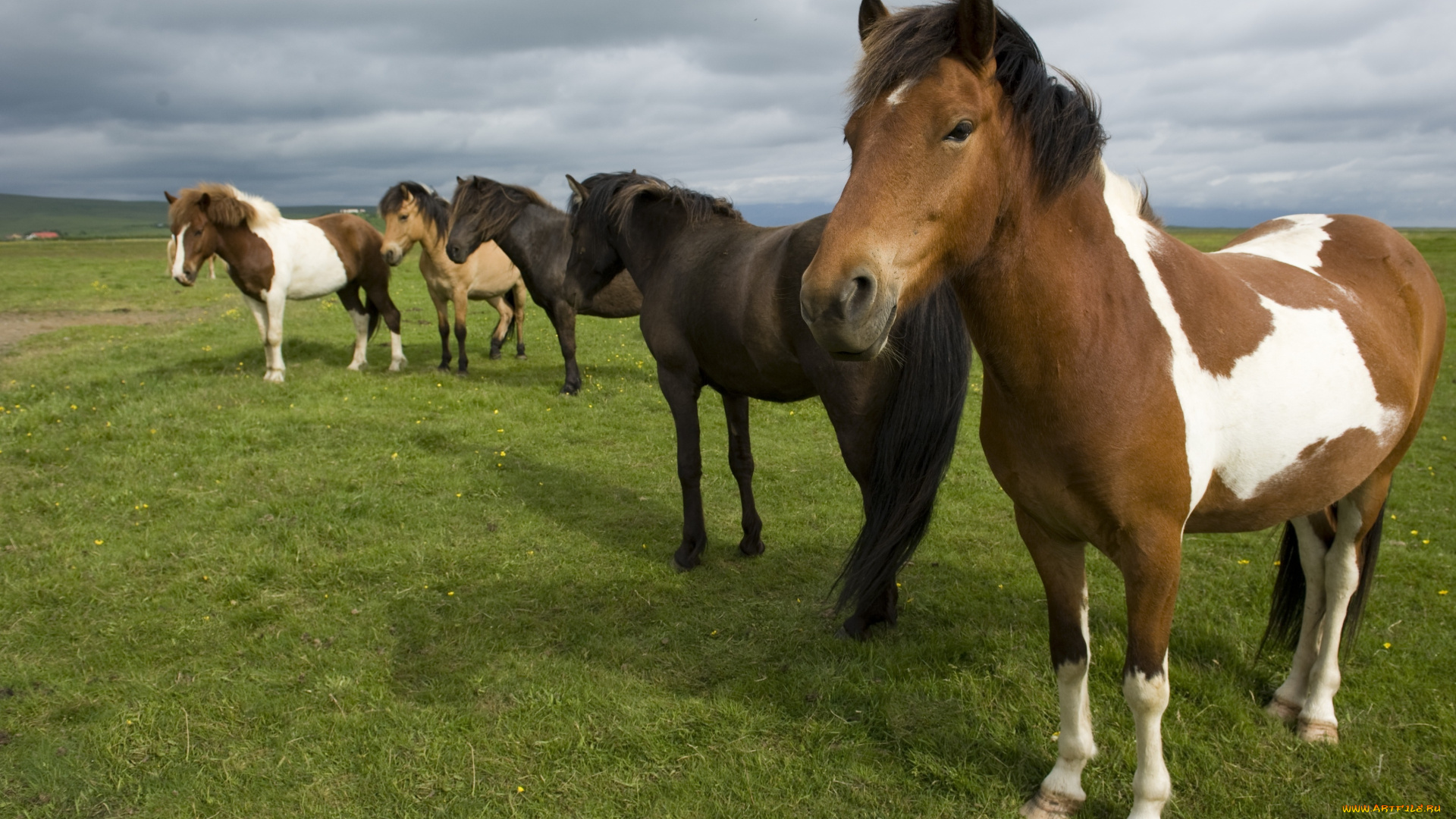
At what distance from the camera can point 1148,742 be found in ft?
8.78

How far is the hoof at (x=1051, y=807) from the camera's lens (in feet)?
9.48

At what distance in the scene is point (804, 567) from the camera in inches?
203

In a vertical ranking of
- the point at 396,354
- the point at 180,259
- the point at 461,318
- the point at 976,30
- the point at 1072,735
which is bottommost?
the point at 1072,735

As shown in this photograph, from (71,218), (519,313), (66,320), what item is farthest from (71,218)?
(519,313)

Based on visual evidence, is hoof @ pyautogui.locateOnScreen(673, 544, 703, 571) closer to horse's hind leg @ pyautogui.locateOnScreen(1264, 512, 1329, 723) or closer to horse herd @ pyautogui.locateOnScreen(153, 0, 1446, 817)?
horse herd @ pyautogui.locateOnScreen(153, 0, 1446, 817)

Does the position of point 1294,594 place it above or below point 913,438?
below

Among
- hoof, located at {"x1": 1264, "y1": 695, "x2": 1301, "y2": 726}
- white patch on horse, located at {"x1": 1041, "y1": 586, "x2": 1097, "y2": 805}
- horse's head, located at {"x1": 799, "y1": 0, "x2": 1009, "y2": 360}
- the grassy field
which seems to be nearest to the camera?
horse's head, located at {"x1": 799, "y1": 0, "x2": 1009, "y2": 360}

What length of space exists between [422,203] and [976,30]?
1096 cm

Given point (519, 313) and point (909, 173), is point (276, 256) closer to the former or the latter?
point (519, 313)

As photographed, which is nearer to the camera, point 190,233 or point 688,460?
point 688,460

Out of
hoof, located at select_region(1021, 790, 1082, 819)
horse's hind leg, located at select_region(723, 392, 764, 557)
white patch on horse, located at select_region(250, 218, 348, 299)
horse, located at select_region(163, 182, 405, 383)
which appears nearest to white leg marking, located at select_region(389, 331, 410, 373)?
horse, located at select_region(163, 182, 405, 383)

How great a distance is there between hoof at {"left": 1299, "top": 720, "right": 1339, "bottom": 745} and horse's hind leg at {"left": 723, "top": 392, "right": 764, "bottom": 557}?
3.05 metres

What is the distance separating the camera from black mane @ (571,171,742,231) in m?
5.39

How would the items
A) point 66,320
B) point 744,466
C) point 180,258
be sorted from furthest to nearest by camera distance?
point 66,320 < point 180,258 < point 744,466
